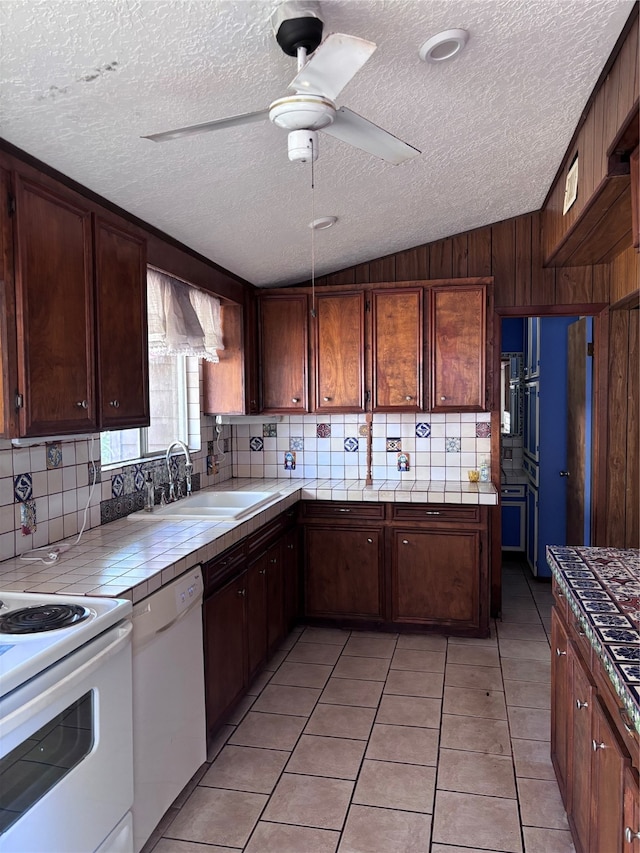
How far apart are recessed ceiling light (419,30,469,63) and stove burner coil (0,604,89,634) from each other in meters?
1.90

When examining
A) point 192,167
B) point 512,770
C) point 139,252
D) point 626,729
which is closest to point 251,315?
point 139,252

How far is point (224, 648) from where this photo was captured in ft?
8.69

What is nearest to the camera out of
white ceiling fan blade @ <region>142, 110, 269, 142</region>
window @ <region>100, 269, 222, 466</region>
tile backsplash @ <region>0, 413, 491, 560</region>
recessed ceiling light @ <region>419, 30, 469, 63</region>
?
white ceiling fan blade @ <region>142, 110, 269, 142</region>

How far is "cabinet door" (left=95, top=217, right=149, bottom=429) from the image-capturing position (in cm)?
229

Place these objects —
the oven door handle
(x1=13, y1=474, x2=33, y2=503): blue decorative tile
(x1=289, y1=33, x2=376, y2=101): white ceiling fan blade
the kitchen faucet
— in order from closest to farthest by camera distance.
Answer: (x1=289, y1=33, x2=376, y2=101): white ceiling fan blade < the oven door handle < (x1=13, y1=474, x2=33, y2=503): blue decorative tile < the kitchen faucet

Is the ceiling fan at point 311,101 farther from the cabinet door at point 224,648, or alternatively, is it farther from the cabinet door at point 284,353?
the cabinet door at point 284,353

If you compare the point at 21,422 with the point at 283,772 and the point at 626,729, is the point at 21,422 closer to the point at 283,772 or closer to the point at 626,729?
the point at 283,772

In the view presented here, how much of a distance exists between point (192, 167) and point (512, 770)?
2664 millimetres

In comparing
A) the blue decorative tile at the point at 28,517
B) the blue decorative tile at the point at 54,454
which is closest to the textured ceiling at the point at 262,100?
the blue decorative tile at the point at 54,454

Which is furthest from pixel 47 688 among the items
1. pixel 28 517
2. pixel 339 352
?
pixel 339 352

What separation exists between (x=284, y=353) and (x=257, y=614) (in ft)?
5.85

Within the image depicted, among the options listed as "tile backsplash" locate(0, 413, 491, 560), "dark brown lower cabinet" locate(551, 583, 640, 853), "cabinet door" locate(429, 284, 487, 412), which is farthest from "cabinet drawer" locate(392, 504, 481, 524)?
"dark brown lower cabinet" locate(551, 583, 640, 853)

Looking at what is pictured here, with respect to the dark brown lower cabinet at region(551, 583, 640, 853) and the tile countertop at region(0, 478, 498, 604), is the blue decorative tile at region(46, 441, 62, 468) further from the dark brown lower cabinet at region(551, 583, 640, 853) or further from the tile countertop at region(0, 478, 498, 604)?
the dark brown lower cabinet at region(551, 583, 640, 853)

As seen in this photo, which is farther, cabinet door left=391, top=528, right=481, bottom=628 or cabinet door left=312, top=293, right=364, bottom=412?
cabinet door left=312, top=293, right=364, bottom=412
